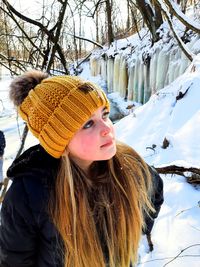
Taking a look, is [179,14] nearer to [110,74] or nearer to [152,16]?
[152,16]

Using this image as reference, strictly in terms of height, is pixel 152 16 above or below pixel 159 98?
above

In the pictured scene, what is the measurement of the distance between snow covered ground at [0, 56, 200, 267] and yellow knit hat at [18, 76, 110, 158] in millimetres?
264

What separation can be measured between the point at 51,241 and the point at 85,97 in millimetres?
552

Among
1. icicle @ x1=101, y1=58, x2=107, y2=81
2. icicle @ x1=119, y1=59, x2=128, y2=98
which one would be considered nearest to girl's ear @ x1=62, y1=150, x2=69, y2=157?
icicle @ x1=119, y1=59, x2=128, y2=98

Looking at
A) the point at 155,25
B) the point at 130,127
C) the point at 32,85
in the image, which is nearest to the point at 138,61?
the point at 155,25

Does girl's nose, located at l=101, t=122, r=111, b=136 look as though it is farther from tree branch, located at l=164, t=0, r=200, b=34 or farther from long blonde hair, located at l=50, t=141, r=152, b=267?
tree branch, located at l=164, t=0, r=200, b=34

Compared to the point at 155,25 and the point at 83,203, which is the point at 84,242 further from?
the point at 155,25

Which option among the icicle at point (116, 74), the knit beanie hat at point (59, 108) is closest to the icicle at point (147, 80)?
the icicle at point (116, 74)

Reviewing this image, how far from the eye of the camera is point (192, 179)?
234cm

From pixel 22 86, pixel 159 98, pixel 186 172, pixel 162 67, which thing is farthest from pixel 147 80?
pixel 22 86

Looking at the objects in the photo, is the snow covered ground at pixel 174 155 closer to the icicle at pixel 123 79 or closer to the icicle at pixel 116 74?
the icicle at pixel 123 79

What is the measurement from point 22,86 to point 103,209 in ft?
1.85

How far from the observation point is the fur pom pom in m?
1.35

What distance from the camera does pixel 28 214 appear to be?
1.26 meters
